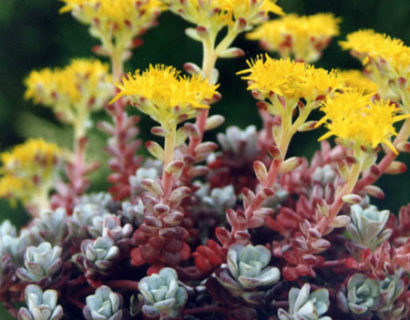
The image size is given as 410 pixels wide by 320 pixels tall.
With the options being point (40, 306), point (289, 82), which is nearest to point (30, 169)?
point (40, 306)

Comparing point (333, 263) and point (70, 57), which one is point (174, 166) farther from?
point (70, 57)

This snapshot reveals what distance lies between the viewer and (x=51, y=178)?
0.82 m

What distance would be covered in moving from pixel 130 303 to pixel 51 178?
339mm

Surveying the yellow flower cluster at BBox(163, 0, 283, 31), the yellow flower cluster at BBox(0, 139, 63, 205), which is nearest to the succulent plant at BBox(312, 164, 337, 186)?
the yellow flower cluster at BBox(163, 0, 283, 31)

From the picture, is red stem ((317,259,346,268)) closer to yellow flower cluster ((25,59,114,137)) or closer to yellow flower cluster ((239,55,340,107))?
yellow flower cluster ((239,55,340,107))

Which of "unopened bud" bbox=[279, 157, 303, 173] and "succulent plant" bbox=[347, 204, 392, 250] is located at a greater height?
"unopened bud" bbox=[279, 157, 303, 173]

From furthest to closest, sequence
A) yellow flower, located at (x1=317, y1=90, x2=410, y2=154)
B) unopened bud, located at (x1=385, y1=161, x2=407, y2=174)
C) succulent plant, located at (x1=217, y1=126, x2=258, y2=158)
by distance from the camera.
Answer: succulent plant, located at (x1=217, y1=126, x2=258, y2=158) → unopened bud, located at (x1=385, y1=161, x2=407, y2=174) → yellow flower, located at (x1=317, y1=90, x2=410, y2=154)

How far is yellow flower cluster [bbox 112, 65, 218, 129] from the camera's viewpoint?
47 centimetres

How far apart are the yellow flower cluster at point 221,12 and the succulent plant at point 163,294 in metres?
0.25

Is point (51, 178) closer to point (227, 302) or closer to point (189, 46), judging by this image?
point (227, 302)

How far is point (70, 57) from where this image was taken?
1.39 metres

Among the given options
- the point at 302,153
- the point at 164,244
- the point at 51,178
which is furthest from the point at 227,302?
the point at 302,153

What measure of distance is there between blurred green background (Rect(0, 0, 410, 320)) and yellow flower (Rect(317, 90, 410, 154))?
754 millimetres

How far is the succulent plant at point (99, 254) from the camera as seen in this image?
1.69 ft
